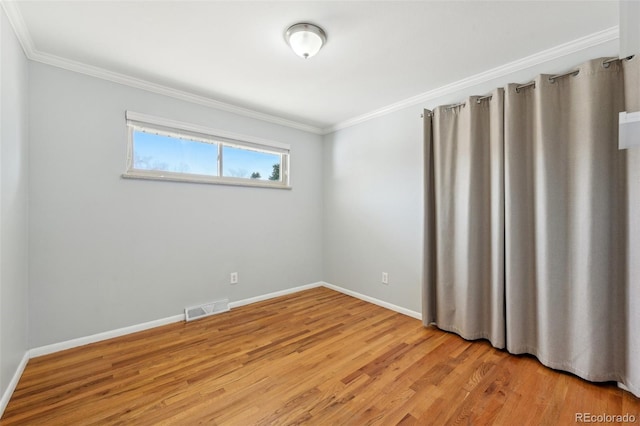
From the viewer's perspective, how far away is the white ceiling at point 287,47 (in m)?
1.61

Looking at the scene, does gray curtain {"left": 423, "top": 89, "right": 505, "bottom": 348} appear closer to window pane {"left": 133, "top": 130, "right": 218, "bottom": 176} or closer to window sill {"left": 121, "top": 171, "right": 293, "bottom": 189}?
window sill {"left": 121, "top": 171, "right": 293, "bottom": 189}

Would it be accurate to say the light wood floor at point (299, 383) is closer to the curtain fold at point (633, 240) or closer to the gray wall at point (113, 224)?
the curtain fold at point (633, 240)

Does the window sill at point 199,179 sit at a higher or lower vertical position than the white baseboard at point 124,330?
higher

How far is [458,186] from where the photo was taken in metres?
2.43

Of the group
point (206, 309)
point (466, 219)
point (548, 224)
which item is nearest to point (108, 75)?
point (206, 309)

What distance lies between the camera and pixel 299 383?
177 centimetres

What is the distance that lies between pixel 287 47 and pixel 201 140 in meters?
1.48

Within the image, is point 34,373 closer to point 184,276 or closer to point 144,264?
point 144,264

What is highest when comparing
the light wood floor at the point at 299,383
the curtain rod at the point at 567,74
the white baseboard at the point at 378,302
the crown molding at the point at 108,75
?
the crown molding at the point at 108,75

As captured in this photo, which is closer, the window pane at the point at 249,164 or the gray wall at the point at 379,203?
the gray wall at the point at 379,203

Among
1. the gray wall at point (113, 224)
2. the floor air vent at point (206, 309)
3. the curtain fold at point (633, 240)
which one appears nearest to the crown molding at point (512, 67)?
the curtain fold at point (633, 240)

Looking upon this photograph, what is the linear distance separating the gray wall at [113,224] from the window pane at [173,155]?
16 centimetres

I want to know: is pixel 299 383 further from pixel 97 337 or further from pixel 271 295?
pixel 97 337

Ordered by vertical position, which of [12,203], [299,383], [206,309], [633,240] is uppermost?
[12,203]
